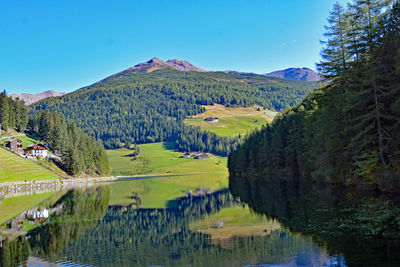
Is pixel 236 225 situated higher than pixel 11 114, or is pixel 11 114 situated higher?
pixel 11 114

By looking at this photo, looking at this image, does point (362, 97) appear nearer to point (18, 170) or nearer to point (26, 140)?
point (18, 170)

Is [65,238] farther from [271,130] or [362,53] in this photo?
[271,130]

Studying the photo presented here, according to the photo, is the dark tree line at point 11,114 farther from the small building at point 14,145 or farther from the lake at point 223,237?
the lake at point 223,237

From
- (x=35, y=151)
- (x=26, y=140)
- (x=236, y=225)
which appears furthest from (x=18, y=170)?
(x=236, y=225)

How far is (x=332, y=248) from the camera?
18734 millimetres

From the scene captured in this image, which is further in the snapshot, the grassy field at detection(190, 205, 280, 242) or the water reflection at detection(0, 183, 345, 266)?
the grassy field at detection(190, 205, 280, 242)

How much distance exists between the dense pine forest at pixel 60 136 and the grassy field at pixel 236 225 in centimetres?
10157

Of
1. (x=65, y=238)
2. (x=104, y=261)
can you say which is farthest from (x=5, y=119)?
(x=104, y=261)

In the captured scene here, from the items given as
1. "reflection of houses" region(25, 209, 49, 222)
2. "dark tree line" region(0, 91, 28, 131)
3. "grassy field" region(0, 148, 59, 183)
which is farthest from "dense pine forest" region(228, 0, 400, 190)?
"dark tree line" region(0, 91, 28, 131)

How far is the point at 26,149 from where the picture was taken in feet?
407

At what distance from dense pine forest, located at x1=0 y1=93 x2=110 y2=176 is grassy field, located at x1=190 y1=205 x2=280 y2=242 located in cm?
10157

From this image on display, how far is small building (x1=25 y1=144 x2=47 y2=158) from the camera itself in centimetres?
12344

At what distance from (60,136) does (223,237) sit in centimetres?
12345

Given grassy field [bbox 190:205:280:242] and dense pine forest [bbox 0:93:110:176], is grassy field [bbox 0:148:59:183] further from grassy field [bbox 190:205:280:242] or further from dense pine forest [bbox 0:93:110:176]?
grassy field [bbox 190:205:280:242]
